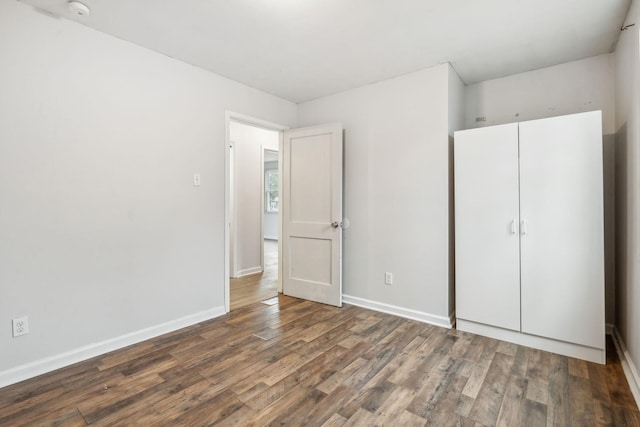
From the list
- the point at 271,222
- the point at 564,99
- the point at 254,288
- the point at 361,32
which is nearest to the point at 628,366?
the point at 564,99

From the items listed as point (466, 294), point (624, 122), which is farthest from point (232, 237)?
point (624, 122)

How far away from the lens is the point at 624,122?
7.55 ft

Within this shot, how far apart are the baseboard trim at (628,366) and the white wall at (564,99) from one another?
0.89 feet

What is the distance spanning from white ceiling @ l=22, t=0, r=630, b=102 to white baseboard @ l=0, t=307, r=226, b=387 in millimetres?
2442

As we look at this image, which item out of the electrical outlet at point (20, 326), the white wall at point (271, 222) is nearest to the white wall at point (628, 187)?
the electrical outlet at point (20, 326)

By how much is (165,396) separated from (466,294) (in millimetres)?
2482

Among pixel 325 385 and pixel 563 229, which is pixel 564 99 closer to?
pixel 563 229

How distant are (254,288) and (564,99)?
410 cm

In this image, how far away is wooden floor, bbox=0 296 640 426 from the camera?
5.49ft

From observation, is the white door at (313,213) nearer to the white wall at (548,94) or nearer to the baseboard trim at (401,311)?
the baseboard trim at (401,311)

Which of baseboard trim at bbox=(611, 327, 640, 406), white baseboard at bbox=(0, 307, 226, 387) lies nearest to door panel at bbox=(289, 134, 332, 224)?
white baseboard at bbox=(0, 307, 226, 387)

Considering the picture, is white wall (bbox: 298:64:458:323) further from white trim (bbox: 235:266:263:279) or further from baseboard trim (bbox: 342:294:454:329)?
white trim (bbox: 235:266:263:279)

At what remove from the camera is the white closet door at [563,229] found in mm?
2236

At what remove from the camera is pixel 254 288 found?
4223 millimetres
